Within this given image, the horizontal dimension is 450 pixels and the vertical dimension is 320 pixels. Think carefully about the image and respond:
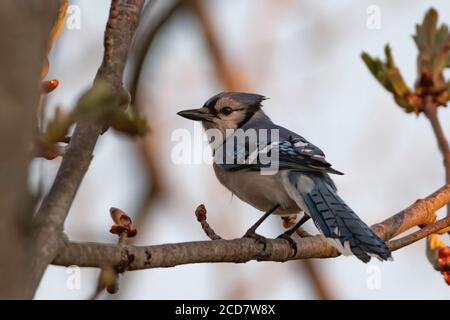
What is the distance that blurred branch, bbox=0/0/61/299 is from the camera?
0.72m

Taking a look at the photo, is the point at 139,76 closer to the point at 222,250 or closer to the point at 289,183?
the point at 289,183

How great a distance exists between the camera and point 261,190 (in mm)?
3381

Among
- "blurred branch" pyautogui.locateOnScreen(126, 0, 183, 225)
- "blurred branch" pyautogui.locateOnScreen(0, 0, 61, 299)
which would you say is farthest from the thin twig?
"blurred branch" pyautogui.locateOnScreen(0, 0, 61, 299)

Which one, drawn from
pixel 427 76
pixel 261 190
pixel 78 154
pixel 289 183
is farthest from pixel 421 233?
pixel 78 154

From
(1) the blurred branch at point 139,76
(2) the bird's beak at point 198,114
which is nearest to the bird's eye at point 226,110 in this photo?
(2) the bird's beak at point 198,114

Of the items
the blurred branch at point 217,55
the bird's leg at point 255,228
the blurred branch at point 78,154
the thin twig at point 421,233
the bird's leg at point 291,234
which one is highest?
the blurred branch at point 217,55

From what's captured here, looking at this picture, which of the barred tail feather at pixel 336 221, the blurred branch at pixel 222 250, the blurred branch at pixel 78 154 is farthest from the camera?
the barred tail feather at pixel 336 221

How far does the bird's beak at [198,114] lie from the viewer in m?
3.97

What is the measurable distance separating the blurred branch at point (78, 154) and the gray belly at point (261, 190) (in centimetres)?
195

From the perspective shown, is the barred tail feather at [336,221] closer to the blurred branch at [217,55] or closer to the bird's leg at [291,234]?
the bird's leg at [291,234]

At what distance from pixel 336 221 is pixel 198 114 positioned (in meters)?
1.44
